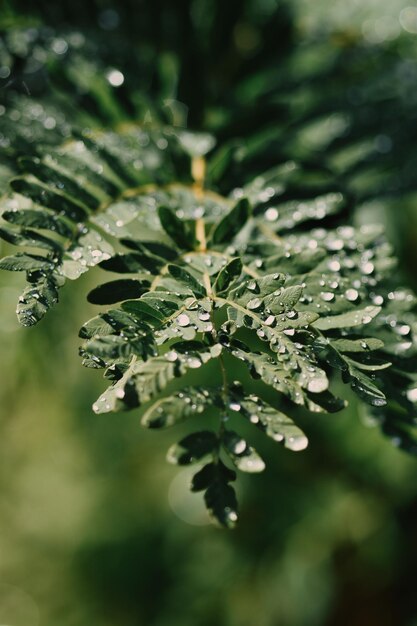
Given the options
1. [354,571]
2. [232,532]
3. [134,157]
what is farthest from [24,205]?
[354,571]

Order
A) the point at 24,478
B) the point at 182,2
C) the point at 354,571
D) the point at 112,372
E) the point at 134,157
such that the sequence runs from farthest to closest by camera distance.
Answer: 1. the point at 24,478
2. the point at 354,571
3. the point at 182,2
4. the point at 134,157
5. the point at 112,372

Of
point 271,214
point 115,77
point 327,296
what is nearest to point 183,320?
Result: point 327,296

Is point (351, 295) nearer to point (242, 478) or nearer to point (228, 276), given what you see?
point (228, 276)

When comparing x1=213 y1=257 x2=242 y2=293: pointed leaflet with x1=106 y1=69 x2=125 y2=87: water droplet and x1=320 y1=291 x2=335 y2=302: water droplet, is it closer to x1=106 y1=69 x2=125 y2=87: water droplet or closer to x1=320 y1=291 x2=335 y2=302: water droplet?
x1=320 y1=291 x2=335 y2=302: water droplet

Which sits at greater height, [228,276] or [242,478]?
[228,276]

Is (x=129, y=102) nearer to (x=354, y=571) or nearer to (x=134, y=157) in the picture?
(x=134, y=157)

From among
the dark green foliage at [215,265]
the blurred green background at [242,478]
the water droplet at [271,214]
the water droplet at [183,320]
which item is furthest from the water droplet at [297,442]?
the blurred green background at [242,478]

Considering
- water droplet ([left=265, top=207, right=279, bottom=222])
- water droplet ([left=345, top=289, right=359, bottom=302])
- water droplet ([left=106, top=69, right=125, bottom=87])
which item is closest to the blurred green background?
water droplet ([left=106, top=69, right=125, bottom=87])
